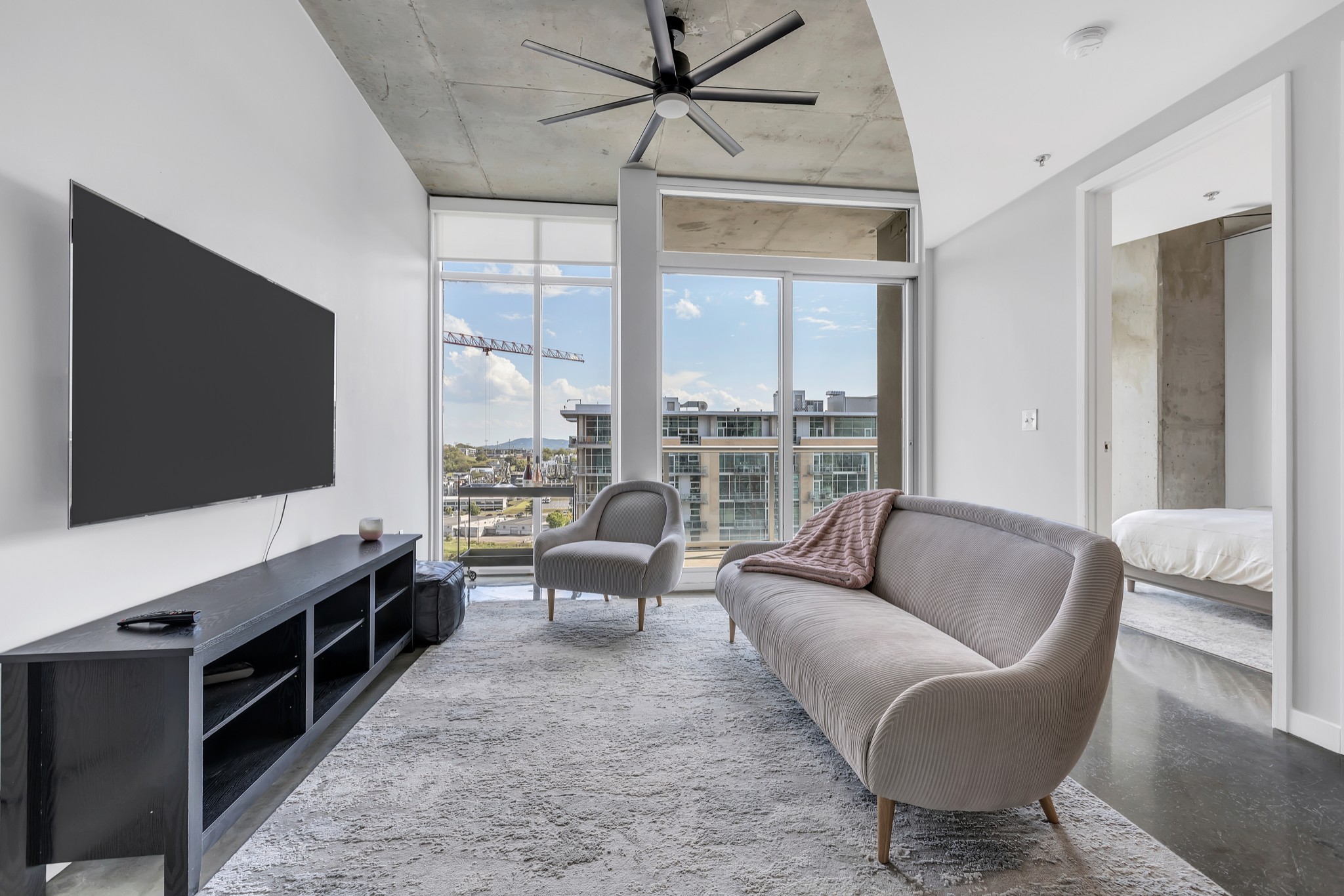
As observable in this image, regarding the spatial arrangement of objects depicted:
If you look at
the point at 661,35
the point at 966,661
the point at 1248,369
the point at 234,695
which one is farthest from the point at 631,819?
the point at 1248,369

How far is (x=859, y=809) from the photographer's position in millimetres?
1664

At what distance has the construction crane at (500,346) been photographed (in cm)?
475

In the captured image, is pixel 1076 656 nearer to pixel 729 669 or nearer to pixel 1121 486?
pixel 729 669

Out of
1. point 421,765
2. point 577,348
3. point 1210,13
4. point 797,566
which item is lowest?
point 421,765

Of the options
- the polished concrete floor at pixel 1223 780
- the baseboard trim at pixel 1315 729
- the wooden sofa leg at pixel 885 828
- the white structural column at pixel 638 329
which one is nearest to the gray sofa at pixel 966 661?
the wooden sofa leg at pixel 885 828

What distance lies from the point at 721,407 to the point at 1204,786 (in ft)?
10.6

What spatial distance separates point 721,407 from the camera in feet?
14.8

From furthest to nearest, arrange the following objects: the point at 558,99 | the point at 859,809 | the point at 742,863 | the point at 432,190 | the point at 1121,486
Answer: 1. the point at 1121,486
2. the point at 432,190
3. the point at 558,99
4. the point at 859,809
5. the point at 742,863

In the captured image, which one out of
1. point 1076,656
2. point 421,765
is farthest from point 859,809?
point 421,765

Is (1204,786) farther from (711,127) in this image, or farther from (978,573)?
(711,127)

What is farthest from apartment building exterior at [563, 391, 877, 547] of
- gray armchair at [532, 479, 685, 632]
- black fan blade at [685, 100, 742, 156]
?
black fan blade at [685, 100, 742, 156]

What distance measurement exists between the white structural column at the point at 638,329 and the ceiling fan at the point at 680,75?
1.15 m

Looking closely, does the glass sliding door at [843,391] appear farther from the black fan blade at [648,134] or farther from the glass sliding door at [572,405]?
the black fan blade at [648,134]

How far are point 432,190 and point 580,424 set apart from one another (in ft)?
6.58
